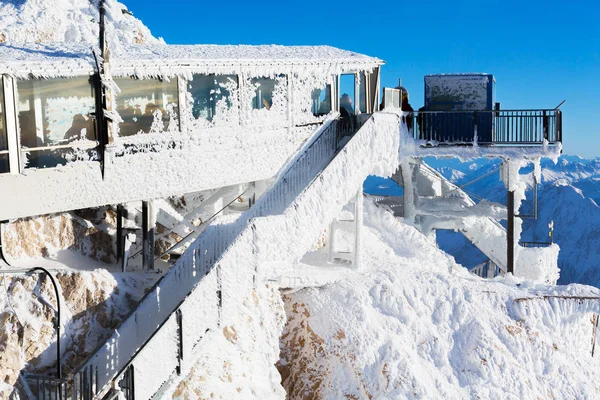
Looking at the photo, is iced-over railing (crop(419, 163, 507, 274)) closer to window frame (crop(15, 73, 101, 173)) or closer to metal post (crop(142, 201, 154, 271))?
metal post (crop(142, 201, 154, 271))

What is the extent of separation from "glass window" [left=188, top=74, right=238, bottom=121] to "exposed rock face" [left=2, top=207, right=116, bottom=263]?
14.0 feet

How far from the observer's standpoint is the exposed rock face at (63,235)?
67.3 ft

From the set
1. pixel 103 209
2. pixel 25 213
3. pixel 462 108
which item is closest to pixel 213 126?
pixel 103 209

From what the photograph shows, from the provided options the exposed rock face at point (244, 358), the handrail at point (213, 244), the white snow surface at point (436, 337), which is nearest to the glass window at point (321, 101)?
the handrail at point (213, 244)

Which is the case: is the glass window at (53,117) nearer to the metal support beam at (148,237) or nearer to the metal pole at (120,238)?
the metal support beam at (148,237)

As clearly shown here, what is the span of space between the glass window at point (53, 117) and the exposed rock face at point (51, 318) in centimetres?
287

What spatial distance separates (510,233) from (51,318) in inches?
771

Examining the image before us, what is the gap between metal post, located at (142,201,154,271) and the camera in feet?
74.1

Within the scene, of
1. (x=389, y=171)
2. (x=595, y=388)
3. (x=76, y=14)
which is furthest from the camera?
(x=76, y=14)

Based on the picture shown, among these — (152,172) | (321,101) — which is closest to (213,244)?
(152,172)

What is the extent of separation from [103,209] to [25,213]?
515 centimetres

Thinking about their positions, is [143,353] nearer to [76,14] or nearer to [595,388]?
[595,388]

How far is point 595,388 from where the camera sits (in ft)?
80.8

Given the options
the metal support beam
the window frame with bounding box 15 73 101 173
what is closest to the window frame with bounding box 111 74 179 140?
the window frame with bounding box 15 73 101 173
